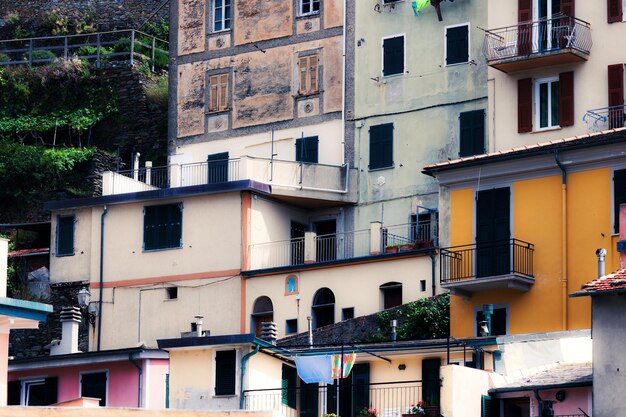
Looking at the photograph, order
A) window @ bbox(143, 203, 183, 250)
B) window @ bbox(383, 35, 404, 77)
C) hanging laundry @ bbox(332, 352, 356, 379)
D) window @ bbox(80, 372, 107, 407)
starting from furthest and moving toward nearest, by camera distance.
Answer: window @ bbox(383, 35, 404, 77) < window @ bbox(143, 203, 183, 250) < window @ bbox(80, 372, 107, 407) < hanging laundry @ bbox(332, 352, 356, 379)

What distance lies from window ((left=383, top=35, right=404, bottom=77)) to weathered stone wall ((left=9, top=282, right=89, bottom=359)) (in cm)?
1151

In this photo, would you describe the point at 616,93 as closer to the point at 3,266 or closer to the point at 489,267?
the point at 489,267

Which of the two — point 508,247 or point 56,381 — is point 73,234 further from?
point 508,247

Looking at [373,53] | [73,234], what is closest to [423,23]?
[373,53]

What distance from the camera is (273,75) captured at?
223ft

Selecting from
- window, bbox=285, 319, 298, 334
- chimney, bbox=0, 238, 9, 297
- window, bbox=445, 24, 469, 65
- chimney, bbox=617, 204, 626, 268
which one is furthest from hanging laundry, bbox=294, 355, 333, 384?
window, bbox=445, 24, 469, 65

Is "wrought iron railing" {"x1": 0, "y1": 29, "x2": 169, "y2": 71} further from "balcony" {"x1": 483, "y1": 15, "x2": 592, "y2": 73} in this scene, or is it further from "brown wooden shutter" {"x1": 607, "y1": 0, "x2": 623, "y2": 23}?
"brown wooden shutter" {"x1": 607, "y1": 0, "x2": 623, "y2": 23}

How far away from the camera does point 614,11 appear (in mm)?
59125

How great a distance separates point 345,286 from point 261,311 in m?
3.01

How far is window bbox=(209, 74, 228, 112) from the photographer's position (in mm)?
68894

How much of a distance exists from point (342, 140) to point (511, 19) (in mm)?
7985

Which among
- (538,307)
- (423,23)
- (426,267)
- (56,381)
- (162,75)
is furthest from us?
(162,75)

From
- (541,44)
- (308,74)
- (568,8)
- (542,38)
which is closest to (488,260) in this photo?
(541,44)

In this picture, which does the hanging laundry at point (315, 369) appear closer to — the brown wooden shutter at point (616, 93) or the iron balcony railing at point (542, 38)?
the brown wooden shutter at point (616, 93)
